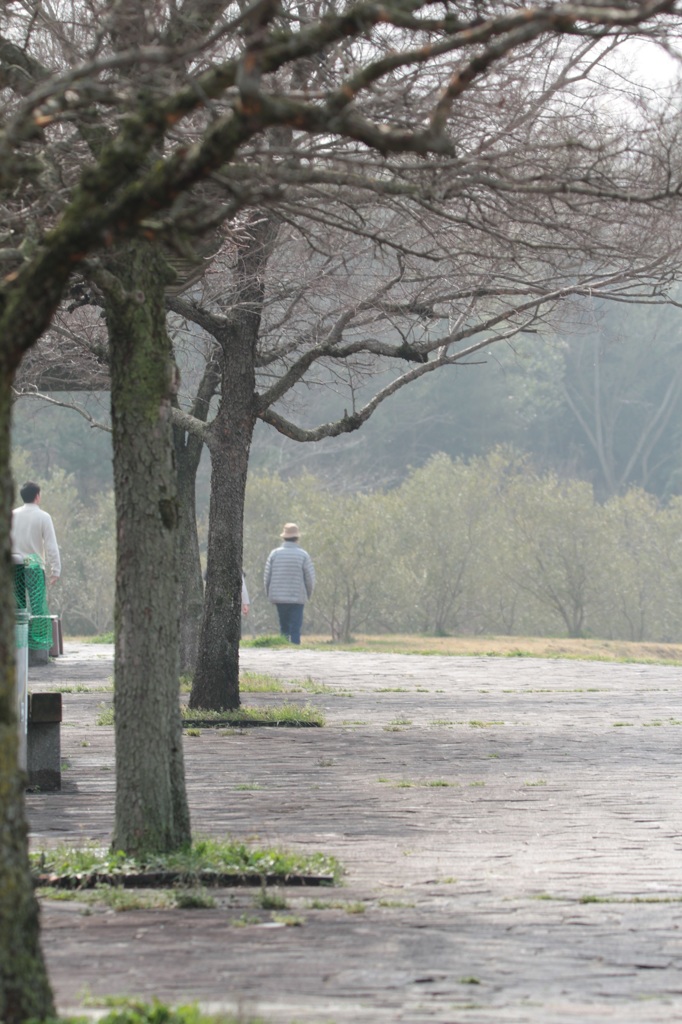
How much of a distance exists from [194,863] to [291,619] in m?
20.1

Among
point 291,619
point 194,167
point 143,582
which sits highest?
point 194,167

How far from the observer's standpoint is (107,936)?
18.6 feet

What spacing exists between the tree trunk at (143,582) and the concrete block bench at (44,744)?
2.60m

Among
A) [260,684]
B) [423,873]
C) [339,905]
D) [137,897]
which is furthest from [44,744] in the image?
[260,684]

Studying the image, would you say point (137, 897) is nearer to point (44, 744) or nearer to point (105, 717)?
point (44, 744)

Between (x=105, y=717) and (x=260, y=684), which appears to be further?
(x=260, y=684)

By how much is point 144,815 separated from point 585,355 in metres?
56.3

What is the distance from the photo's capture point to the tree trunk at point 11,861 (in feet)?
13.9

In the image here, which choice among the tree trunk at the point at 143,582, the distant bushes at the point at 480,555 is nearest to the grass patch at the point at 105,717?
the tree trunk at the point at 143,582

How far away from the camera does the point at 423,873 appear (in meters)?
7.09

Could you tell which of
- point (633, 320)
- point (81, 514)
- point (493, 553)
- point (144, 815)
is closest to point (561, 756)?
point (144, 815)

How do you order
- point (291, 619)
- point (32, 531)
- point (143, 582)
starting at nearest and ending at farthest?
point (143, 582)
point (32, 531)
point (291, 619)

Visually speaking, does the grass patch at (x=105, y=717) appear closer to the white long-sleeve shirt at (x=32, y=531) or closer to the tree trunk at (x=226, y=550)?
the tree trunk at (x=226, y=550)

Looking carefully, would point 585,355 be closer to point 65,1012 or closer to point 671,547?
point 671,547
